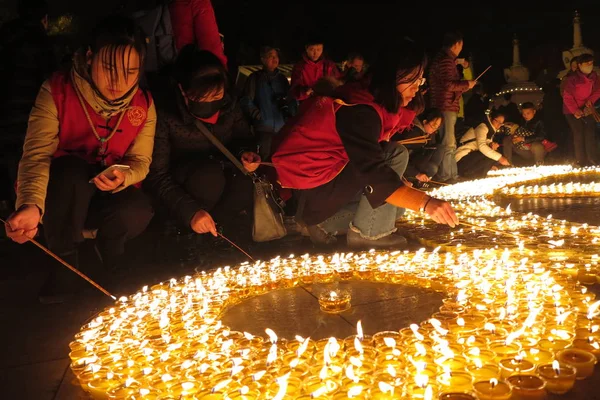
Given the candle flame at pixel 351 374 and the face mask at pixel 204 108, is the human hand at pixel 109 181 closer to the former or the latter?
the face mask at pixel 204 108

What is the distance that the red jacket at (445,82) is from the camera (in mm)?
7348

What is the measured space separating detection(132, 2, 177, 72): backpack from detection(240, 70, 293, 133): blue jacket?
1.29 metres

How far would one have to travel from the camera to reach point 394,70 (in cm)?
296

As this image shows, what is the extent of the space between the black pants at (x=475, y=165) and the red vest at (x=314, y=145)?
5.25 m

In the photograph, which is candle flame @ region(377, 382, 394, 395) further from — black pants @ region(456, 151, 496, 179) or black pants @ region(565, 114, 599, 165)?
black pants @ region(565, 114, 599, 165)

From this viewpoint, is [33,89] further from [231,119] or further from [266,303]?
[266,303]

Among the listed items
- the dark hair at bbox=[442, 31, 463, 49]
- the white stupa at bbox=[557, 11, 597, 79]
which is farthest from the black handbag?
the white stupa at bbox=[557, 11, 597, 79]

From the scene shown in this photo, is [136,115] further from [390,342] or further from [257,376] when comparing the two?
[390,342]

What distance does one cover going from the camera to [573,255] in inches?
124

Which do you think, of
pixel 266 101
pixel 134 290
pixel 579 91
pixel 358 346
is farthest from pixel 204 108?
pixel 579 91

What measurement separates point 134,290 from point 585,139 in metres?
8.38

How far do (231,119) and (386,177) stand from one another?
1.41m

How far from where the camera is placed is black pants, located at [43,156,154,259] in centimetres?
301

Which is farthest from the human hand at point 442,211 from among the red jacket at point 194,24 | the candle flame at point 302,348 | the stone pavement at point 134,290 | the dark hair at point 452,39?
the dark hair at point 452,39
